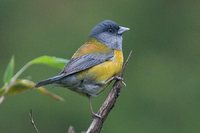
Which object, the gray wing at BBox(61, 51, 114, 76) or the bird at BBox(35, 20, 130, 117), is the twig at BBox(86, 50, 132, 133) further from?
the gray wing at BBox(61, 51, 114, 76)

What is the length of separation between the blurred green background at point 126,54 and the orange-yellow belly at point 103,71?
415 cm

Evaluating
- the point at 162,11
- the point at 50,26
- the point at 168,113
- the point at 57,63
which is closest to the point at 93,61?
the point at 57,63

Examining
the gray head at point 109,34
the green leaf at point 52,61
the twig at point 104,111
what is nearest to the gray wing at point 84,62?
the gray head at point 109,34

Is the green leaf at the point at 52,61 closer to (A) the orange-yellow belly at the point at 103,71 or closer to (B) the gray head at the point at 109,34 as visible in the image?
(A) the orange-yellow belly at the point at 103,71

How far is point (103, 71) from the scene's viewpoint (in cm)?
569

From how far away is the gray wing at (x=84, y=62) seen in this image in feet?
17.9

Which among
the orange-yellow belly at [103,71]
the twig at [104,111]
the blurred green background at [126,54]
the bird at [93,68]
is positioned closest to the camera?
the twig at [104,111]

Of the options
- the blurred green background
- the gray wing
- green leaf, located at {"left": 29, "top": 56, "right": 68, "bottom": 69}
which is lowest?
the blurred green background

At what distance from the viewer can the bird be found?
17.8 feet

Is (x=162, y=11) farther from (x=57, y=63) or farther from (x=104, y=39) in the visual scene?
(x=57, y=63)

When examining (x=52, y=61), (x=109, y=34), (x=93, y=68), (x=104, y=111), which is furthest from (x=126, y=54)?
(x=52, y=61)

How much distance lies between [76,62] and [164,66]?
6.87 m

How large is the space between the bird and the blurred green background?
3.83 metres

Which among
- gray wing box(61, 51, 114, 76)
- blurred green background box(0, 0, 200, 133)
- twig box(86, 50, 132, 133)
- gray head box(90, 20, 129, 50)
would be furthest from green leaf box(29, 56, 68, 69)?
blurred green background box(0, 0, 200, 133)
